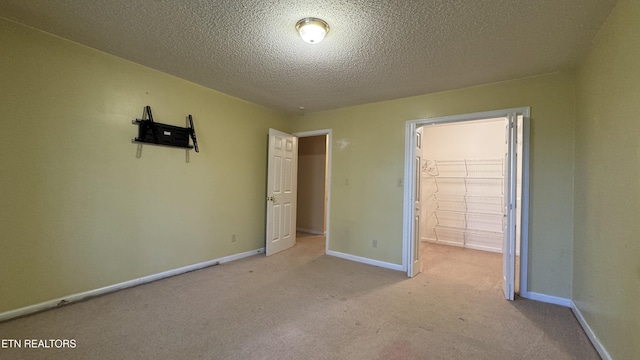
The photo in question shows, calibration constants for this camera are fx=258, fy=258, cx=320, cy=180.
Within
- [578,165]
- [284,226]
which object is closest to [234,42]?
[284,226]

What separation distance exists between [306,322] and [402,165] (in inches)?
94.7

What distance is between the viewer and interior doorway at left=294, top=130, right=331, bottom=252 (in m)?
6.22

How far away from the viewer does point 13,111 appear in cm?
216

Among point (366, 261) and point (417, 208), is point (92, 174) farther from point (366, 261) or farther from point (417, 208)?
point (417, 208)

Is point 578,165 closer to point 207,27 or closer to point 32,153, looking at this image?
point 207,27

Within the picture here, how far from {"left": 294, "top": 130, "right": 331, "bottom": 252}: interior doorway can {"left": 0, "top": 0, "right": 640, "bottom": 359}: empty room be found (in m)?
2.13

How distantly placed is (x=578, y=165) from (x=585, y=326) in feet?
4.74

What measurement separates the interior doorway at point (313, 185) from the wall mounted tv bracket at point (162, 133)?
314 cm

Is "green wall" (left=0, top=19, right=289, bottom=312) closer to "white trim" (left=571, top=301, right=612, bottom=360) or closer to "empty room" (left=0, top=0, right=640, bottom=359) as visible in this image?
"empty room" (left=0, top=0, right=640, bottom=359)

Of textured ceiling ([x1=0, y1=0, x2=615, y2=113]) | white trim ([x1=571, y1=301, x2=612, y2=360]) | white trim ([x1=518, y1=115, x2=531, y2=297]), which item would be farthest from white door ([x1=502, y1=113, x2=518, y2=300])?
textured ceiling ([x1=0, y1=0, x2=615, y2=113])

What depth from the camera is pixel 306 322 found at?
2248 mm

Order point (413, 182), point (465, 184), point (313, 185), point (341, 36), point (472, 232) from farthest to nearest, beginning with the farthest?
point (313, 185), point (465, 184), point (472, 232), point (413, 182), point (341, 36)

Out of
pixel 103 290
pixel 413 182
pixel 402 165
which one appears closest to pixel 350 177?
pixel 402 165

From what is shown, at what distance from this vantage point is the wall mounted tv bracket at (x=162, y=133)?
9.53ft
